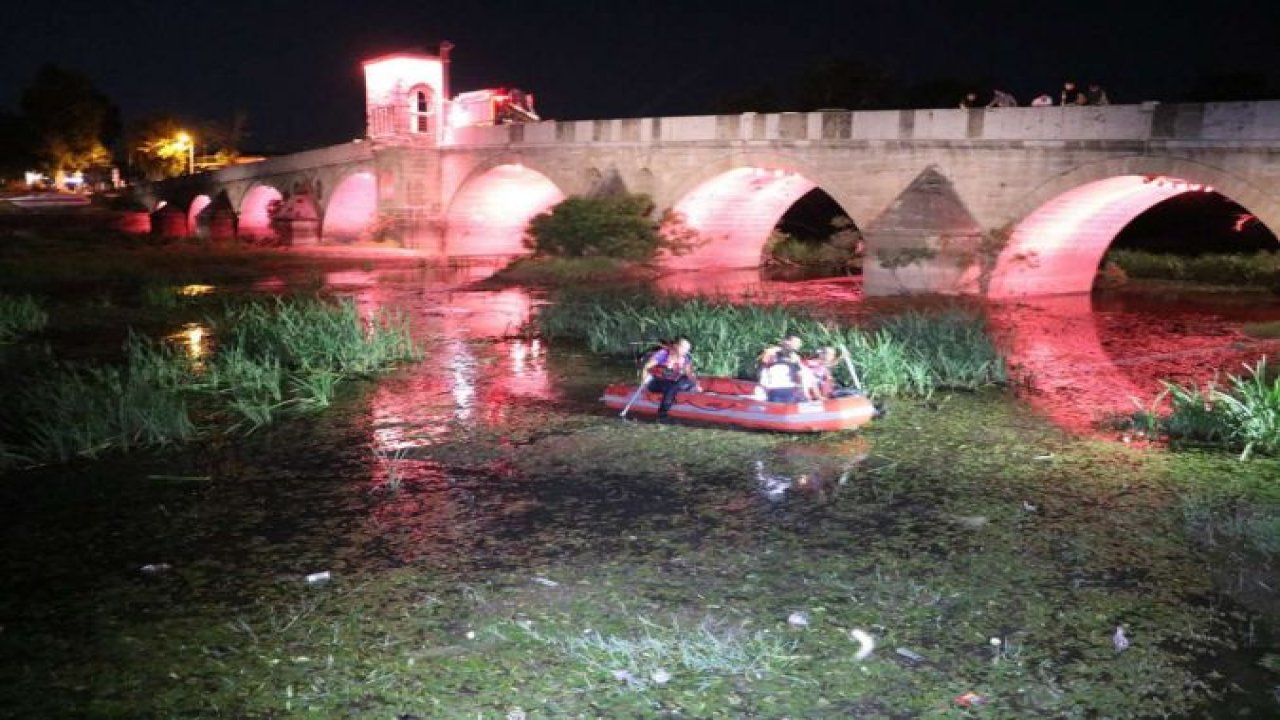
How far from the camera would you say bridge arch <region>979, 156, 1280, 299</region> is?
1889 cm

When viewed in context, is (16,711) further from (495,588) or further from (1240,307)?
(1240,307)

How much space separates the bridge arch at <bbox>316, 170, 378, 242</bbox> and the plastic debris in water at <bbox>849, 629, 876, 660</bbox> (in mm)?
37543

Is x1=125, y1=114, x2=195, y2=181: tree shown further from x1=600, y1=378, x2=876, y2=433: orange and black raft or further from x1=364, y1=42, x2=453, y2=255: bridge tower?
x1=600, y1=378, x2=876, y2=433: orange and black raft

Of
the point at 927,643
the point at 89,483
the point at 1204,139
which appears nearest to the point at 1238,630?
the point at 927,643

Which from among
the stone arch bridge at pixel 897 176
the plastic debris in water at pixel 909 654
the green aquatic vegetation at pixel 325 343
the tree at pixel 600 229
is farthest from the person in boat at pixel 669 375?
the tree at pixel 600 229

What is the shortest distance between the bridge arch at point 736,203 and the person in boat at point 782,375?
15.9 meters

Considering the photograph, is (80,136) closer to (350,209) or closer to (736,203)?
(350,209)

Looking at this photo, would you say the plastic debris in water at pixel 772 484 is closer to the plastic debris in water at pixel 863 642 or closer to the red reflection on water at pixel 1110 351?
the plastic debris in water at pixel 863 642

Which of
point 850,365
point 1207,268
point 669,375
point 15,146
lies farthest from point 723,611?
point 15,146

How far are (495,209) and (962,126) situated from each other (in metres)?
22.1

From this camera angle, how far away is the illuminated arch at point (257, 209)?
162ft

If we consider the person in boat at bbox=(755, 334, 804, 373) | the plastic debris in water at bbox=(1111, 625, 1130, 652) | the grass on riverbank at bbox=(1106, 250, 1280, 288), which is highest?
the grass on riverbank at bbox=(1106, 250, 1280, 288)

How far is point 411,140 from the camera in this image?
1533 inches

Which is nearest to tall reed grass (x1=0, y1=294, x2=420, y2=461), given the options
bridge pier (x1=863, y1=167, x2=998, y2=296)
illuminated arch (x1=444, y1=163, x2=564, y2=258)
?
bridge pier (x1=863, y1=167, x2=998, y2=296)
